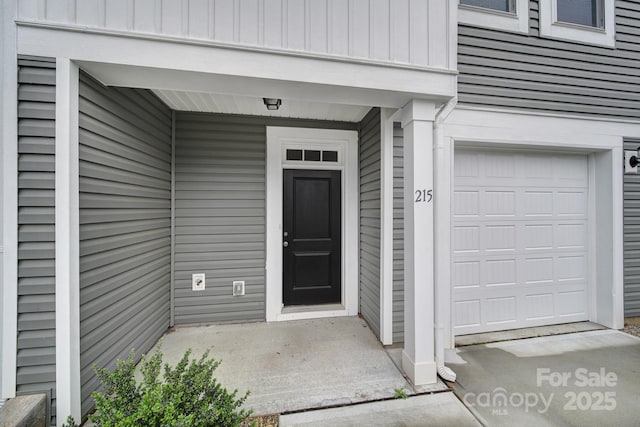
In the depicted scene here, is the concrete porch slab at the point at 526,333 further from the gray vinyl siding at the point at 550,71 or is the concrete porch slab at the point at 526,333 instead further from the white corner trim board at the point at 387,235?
the gray vinyl siding at the point at 550,71

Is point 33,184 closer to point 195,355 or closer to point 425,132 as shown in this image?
point 195,355

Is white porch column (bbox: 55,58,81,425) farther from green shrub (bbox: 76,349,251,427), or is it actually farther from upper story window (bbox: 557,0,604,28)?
upper story window (bbox: 557,0,604,28)

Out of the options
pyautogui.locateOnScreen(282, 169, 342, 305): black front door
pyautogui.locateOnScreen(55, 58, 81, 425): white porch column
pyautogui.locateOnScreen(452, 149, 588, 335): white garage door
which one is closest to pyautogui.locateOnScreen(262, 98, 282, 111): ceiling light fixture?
pyautogui.locateOnScreen(282, 169, 342, 305): black front door

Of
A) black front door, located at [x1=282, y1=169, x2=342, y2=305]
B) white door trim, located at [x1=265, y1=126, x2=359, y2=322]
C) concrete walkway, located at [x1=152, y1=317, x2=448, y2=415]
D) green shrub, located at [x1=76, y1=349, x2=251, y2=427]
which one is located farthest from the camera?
black front door, located at [x1=282, y1=169, x2=342, y2=305]

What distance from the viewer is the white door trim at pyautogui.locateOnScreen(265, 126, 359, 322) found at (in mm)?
2957

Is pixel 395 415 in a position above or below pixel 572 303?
below

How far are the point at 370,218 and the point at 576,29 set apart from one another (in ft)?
9.86

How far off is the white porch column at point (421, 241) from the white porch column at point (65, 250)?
214 cm

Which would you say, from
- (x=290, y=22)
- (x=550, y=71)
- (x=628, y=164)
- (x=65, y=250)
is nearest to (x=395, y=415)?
(x=65, y=250)

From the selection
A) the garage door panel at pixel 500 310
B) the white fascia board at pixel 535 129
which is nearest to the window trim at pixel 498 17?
the white fascia board at pixel 535 129

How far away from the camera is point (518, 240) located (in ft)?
9.16

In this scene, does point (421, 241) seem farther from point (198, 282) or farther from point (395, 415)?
point (198, 282)

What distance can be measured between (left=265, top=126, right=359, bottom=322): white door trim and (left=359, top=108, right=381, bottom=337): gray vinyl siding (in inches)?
4.0

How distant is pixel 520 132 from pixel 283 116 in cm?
251
